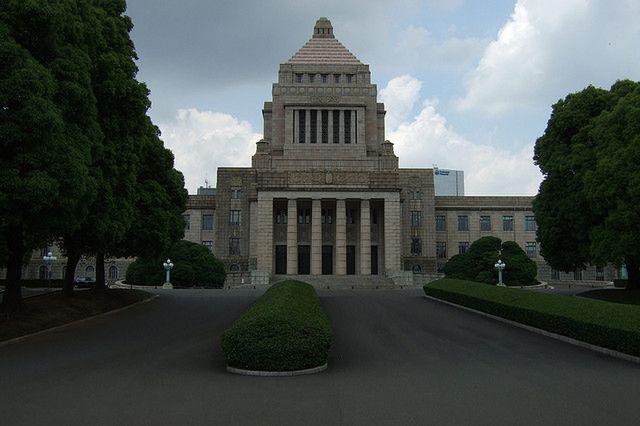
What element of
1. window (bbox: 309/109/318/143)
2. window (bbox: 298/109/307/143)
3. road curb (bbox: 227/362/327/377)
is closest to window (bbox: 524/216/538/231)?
window (bbox: 309/109/318/143)

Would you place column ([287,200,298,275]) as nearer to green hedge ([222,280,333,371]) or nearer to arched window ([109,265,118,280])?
arched window ([109,265,118,280])

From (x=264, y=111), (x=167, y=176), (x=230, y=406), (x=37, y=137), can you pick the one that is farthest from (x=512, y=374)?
(x=264, y=111)

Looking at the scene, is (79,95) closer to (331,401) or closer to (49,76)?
(49,76)

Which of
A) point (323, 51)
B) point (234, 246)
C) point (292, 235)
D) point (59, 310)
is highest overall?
point (323, 51)

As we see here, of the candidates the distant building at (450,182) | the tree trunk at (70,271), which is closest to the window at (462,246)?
the tree trunk at (70,271)

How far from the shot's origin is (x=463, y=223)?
2616 inches

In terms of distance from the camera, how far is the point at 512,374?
35.1ft

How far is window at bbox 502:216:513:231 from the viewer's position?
217 ft

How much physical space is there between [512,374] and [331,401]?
407cm

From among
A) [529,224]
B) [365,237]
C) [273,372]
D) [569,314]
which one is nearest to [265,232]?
[365,237]

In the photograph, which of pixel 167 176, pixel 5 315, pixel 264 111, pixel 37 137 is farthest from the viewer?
pixel 264 111

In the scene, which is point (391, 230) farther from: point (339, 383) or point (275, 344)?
point (339, 383)

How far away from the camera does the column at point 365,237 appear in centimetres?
5201

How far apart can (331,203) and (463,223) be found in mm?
19256
